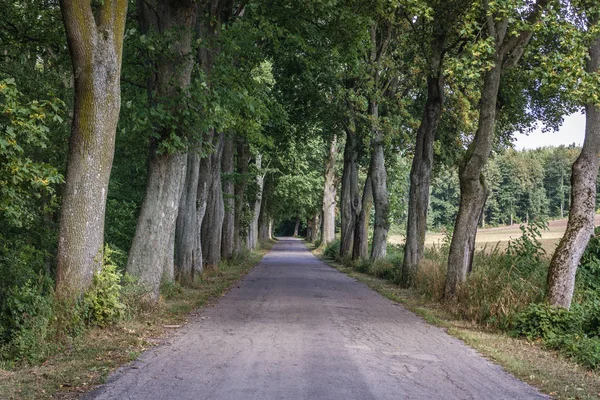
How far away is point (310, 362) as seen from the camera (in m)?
8.55

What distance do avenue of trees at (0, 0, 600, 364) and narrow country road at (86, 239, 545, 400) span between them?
7.37 ft

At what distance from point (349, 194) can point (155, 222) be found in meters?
25.0

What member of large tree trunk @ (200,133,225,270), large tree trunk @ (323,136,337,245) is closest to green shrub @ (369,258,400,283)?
large tree trunk @ (200,133,225,270)

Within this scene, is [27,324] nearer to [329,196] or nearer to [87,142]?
[87,142]

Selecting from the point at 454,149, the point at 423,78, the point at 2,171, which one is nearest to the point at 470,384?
the point at 2,171

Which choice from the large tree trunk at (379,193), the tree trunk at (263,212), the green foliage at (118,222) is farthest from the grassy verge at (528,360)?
the tree trunk at (263,212)

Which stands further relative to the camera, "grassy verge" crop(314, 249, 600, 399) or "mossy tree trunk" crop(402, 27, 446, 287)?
"mossy tree trunk" crop(402, 27, 446, 287)

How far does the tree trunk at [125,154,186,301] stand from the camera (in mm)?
13477

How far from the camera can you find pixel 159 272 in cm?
1378

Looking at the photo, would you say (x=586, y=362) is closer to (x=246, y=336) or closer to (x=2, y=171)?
(x=246, y=336)

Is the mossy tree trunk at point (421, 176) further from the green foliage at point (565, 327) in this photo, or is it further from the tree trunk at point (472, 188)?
the green foliage at point (565, 327)

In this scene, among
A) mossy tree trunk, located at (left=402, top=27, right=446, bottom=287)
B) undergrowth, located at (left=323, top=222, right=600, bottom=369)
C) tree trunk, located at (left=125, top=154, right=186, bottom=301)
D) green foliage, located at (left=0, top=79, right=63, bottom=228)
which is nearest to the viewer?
green foliage, located at (left=0, top=79, right=63, bottom=228)

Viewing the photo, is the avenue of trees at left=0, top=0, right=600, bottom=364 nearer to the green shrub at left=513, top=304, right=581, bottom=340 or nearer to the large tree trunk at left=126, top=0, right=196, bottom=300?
the large tree trunk at left=126, top=0, right=196, bottom=300

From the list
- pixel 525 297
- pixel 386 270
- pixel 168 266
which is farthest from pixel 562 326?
pixel 386 270
